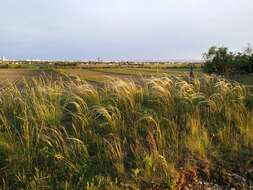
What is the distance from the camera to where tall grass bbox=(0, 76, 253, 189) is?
5719mm

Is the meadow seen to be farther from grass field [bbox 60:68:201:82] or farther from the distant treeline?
the distant treeline

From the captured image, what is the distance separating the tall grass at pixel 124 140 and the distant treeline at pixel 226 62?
15697mm

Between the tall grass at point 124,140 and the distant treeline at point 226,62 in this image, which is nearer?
the tall grass at point 124,140

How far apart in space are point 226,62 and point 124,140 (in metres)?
19.5

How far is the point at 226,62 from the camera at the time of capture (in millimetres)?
24828

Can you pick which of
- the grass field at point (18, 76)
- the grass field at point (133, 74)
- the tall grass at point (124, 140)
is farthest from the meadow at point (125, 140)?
the grass field at point (133, 74)

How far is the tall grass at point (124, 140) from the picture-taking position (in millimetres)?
5719

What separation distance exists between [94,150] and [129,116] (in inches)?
51.5

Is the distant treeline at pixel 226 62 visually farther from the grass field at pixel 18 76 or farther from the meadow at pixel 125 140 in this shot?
the meadow at pixel 125 140

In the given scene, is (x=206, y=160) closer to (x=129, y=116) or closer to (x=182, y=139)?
(x=182, y=139)

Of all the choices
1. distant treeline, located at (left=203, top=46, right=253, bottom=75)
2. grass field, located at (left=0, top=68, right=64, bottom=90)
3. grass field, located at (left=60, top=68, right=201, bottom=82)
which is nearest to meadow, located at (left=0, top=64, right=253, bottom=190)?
grass field, located at (left=0, top=68, right=64, bottom=90)

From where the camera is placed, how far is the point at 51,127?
22.6 ft

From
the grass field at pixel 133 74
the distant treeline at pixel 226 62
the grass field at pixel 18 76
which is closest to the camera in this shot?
the grass field at pixel 18 76

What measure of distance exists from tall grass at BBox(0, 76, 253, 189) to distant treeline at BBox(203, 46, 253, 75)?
15697 millimetres
